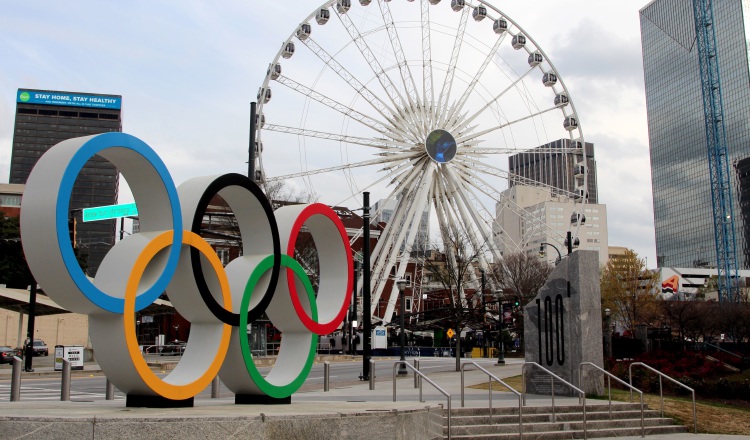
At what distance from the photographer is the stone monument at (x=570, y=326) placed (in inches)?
830

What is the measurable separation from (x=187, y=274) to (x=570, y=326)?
11738 millimetres

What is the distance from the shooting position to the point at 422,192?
162ft

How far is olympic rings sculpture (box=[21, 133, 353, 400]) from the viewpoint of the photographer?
36.6 ft

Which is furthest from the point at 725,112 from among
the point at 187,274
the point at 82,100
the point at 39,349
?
the point at 187,274

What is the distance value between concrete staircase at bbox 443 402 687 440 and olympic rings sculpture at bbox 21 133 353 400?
3397 millimetres

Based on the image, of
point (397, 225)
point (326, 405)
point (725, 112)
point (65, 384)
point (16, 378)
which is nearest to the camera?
point (326, 405)

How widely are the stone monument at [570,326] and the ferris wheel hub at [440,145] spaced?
27.0 metres

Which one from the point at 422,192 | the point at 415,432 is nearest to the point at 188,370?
the point at 415,432

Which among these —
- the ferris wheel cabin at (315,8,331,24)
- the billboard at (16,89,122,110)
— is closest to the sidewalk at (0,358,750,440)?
the ferris wheel cabin at (315,8,331,24)

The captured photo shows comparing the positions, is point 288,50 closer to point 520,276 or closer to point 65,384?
point 65,384

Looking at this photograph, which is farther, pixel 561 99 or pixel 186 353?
pixel 561 99

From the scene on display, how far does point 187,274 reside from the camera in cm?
1338

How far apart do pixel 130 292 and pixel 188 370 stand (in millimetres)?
2024

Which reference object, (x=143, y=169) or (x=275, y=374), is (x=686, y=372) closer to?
(x=275, y=374)
